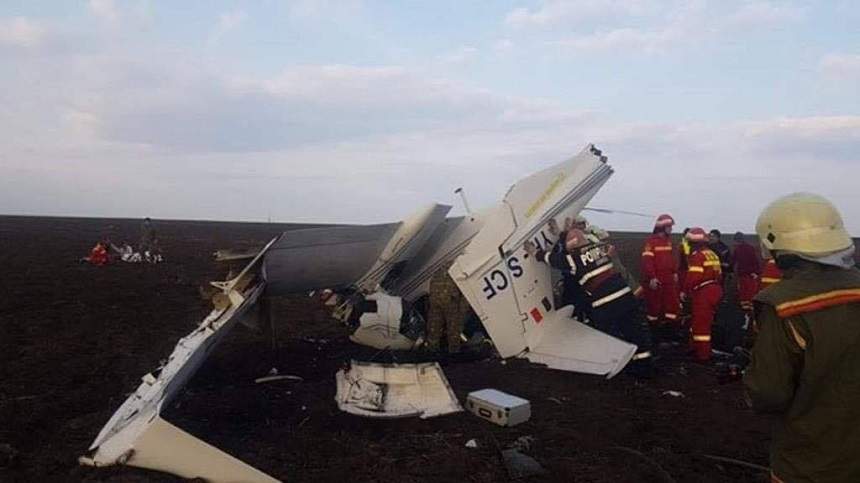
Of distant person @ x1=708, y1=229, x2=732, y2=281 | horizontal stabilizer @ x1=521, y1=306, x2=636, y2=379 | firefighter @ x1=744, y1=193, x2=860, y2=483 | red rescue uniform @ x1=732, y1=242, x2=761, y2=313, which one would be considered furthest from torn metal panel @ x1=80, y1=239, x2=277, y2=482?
red rescue uniform @ x1=732, y1=242, x2=761, y2=313

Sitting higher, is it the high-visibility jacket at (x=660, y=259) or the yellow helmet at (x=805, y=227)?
the yellow helmet at (x=805, y=227)

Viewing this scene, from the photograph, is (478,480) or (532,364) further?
(532,364)

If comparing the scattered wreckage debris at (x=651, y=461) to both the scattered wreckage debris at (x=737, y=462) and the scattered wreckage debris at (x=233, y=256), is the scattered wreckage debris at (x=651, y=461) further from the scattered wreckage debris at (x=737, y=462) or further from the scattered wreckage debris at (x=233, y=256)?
the scattered wreckage debris at (x=233, y=256)

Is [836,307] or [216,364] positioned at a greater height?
[836,307]

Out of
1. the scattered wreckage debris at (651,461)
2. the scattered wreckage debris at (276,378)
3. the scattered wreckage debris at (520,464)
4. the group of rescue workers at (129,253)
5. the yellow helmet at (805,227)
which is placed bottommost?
the scattered wreckage debris at (651,461)

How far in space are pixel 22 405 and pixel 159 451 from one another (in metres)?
3.05

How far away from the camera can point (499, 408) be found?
6117 mm

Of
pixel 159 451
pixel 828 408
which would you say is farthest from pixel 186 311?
pixel 828 408

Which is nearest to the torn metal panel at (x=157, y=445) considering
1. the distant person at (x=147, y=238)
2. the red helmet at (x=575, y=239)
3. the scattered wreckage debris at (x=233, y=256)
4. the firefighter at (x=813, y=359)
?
the scattered wreckage debris at (x=233, y=256)

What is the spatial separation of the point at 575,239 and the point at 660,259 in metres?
2.63

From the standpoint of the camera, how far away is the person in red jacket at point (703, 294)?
8.57m

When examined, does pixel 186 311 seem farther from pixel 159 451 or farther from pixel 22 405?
pixel 159 451

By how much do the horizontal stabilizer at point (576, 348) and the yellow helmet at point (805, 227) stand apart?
16.2 ft

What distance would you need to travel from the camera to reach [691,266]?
8844 mm
